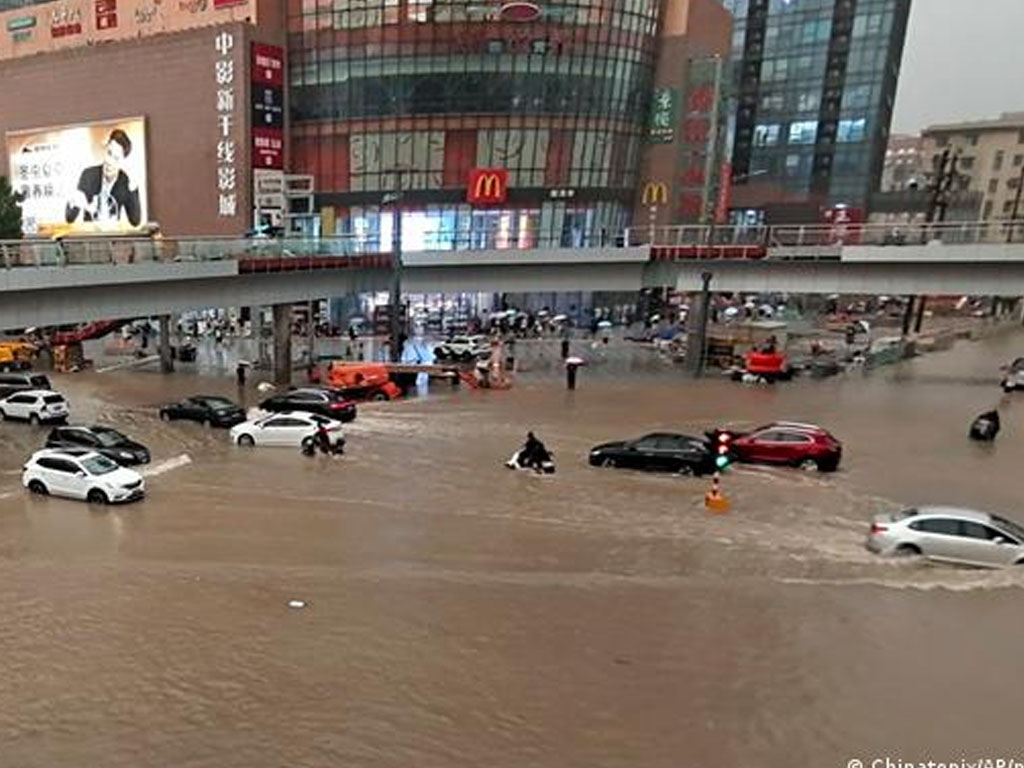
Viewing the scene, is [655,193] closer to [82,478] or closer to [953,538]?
[953,538]

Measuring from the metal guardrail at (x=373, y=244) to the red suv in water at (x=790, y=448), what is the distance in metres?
19.7

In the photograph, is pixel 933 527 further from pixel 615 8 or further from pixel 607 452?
pixel 615 8

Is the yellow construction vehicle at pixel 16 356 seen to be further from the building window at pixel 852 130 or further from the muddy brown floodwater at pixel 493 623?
the building window at pixel 852 130

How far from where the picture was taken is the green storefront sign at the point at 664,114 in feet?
238

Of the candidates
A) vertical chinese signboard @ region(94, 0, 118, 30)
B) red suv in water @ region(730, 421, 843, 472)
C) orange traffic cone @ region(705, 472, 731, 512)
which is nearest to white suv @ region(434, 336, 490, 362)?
red suv in water @ region(730, 421, 843, 472)

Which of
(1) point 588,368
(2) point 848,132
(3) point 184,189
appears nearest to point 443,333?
(1) point 588,368

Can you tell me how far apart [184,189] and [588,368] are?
40.8 meters

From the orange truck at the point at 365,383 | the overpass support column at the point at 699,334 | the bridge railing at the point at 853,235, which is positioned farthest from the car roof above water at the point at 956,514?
the overpass support column at the point at 699,334

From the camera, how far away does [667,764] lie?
10.2 m

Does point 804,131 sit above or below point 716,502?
above

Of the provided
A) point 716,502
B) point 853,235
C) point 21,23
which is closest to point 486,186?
point 853,235

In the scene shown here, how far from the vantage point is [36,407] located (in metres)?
31.0

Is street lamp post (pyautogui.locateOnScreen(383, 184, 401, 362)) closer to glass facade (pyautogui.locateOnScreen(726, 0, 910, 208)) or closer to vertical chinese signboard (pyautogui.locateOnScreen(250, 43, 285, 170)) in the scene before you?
vertical chinese signboard (pyautogui.locateOnScreen(250, 43, 285, 170))

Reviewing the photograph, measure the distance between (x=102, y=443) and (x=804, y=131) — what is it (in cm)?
10410
